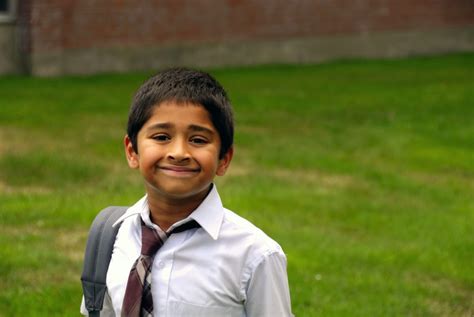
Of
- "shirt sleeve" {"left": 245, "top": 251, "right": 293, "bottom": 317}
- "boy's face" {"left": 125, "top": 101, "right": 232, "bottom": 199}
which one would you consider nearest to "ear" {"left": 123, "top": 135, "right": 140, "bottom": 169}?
"boy's face" {"left": 125, "top": 101, "right": 232, "bottom": 199}

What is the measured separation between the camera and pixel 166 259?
10.9 feet

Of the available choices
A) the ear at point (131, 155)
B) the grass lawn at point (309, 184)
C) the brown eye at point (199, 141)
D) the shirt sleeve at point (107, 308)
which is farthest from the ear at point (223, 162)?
the grass lawn at point (309, 184)

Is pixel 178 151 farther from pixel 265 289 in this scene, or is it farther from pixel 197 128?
pixel 265 289

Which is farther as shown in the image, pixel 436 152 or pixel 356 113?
pixel 356 113

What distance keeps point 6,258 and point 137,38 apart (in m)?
12.8

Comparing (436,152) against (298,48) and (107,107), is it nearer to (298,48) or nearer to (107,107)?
(107,107)

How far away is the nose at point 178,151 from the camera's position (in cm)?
328

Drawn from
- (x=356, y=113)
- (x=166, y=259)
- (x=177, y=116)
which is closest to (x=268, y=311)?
(x=166, y=259)

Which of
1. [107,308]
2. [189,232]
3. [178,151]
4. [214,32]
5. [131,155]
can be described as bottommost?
[214,32]

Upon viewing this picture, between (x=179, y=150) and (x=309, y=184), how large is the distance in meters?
7.28

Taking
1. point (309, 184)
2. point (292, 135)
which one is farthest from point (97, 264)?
point (292, 135)

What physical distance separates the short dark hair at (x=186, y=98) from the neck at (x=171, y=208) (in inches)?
6.4

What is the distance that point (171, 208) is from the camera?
341cm

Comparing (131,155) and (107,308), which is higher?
(131,155)
